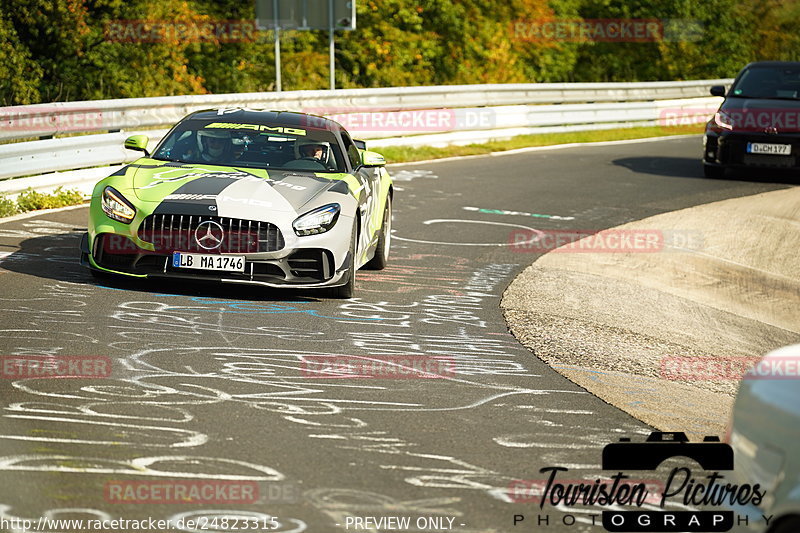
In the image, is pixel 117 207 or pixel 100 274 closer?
pixel 117 207

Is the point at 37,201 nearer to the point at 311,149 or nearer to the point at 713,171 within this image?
the point at 311,149

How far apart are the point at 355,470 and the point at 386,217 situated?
612 cm

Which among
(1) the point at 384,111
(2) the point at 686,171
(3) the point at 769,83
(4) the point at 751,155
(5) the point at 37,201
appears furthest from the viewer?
(1) the point at 384,111

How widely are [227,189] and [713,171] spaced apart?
12920 millimetres

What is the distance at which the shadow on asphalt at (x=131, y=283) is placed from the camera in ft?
30.7

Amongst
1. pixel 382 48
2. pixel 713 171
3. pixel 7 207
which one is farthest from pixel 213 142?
pixel 382 48

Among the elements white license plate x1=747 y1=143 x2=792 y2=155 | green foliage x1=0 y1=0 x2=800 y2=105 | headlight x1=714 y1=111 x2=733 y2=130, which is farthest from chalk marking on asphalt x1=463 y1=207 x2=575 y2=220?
green foliage x1=0 y1=0 x2=800 y2=105

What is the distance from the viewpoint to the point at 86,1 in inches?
1086

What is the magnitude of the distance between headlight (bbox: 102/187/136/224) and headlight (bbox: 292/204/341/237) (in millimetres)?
1207

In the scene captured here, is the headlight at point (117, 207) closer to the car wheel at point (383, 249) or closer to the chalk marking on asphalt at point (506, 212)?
the car wheel at point (383, 249)

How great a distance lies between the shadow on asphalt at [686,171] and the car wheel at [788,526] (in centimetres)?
1678

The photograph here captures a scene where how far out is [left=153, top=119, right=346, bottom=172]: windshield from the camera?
10.2 metres

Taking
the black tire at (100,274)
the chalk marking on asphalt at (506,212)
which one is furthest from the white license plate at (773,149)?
the black tire at (100,274)

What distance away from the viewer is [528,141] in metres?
25.5
